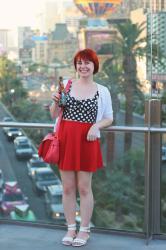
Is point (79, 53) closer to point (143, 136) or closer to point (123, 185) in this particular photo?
point (143, 136)

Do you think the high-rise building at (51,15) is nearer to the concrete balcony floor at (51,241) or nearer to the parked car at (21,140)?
the parked car at (21,140)

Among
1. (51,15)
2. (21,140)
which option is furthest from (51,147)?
(51,15)

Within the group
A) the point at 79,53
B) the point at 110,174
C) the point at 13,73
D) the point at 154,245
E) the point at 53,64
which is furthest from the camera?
the point at 53,64

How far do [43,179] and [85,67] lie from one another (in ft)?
4.47

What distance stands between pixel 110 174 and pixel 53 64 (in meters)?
41.9

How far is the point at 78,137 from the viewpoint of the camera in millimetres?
3551

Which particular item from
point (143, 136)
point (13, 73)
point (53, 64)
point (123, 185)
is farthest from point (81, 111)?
point (53, 64)

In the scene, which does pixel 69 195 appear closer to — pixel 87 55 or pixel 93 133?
pixel 93 133

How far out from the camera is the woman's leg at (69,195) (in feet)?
12.0

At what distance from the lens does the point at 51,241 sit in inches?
155

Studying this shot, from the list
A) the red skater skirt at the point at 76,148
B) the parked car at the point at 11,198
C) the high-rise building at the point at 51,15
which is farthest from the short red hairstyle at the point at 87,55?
the high-rise building at the point at 51,15

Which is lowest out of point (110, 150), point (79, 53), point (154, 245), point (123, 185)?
point (154, 245)

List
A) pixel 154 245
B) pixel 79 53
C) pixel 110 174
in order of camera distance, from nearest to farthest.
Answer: pixel 79 53
pixel 154 245
pixel 110 174

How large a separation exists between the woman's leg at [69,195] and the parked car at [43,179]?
1.29ft
